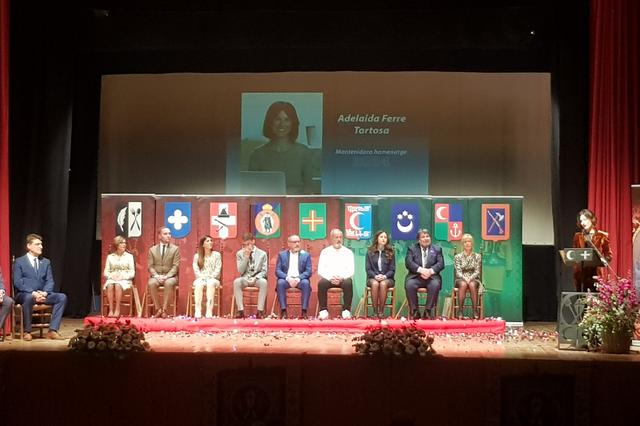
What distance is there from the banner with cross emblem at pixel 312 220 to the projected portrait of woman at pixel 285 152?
0.39m

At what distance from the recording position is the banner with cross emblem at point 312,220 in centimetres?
1008

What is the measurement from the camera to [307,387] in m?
5.57

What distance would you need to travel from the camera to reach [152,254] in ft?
32.3

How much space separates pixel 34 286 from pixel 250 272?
8.06 feet

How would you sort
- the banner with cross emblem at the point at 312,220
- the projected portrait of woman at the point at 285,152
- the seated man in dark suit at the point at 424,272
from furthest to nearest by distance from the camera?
the projected portrait of woman at the point at 285,152
the banner with cross emblem at the point at 312,220
the seated man in dark suit at the point at 424,272

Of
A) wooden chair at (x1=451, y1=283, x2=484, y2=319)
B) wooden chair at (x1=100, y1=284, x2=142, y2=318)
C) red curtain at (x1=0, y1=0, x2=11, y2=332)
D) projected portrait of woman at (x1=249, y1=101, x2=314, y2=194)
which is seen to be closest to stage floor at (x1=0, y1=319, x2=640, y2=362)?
wooden chair at (x1=451, y1=283, x2=484, y2=319)

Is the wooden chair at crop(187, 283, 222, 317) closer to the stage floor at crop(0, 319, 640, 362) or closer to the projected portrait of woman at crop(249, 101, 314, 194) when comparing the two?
Result: the stage floor at crop(0, 319, 640, 362)

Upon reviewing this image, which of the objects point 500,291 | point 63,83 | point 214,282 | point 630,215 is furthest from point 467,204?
point 63,83

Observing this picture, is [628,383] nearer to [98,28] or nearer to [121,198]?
[121,198]

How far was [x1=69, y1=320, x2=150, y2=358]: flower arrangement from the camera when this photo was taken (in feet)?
18.5

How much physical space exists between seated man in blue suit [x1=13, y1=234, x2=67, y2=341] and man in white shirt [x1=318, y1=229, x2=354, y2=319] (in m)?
2.89

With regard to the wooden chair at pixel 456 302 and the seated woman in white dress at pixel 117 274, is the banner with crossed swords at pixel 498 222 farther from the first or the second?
the seated woman in white dress at pixel 117 274

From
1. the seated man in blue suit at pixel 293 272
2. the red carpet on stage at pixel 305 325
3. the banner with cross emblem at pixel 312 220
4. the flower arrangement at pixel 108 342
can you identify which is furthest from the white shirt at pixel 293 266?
the flower arrangement at pixel 108 342

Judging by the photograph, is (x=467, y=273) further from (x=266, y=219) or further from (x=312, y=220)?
(x=266, y=219)
